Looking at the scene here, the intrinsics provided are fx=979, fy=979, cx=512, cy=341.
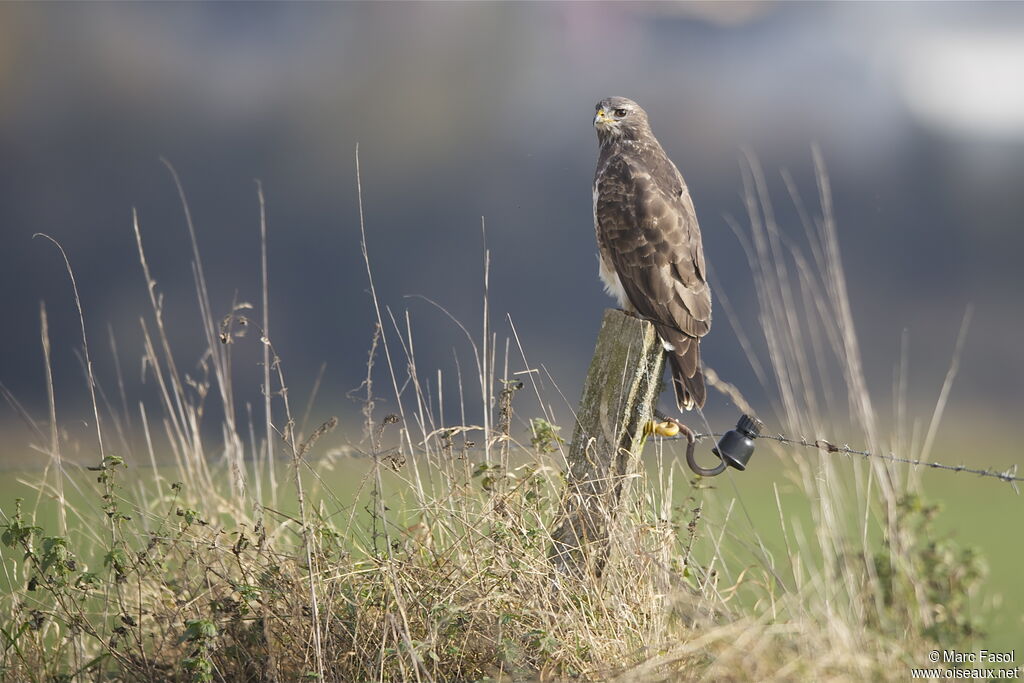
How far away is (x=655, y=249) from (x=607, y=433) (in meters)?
1.20

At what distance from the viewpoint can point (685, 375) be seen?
310cm

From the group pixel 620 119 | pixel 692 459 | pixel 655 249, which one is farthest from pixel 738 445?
pixel 620 119

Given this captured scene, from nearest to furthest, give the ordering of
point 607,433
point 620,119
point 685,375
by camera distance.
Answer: point 607,433 → point 685,375 → point 620,119

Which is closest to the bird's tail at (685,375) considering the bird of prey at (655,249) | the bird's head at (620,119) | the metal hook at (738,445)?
the bird of prey at (655,249)

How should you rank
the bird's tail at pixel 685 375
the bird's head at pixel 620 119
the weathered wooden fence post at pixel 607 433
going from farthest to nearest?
the bird's head at pixel 620 119
the bird's tail at pixel 685 375
the weathered wooden fence post at pixel 607 433

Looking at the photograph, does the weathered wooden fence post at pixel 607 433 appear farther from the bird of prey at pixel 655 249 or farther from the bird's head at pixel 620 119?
the bird's head at pixel 620 119

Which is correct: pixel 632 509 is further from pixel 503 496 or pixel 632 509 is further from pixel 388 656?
pixel 388 656

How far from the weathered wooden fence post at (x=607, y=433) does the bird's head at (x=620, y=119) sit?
1.74 meters

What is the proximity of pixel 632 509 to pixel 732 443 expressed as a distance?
330 mm

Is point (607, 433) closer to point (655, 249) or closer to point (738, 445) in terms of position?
point (738, 445)

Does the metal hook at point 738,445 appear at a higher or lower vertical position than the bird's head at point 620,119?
lower

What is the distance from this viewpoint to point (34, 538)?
2689mm

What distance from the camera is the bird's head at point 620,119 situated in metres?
4.11

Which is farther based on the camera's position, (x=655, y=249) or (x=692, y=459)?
(x=655, y=249)
